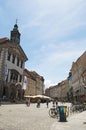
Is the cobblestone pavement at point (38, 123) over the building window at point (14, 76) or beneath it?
beneath

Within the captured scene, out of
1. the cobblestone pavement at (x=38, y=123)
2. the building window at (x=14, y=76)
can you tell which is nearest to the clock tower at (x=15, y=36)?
the building window at (x=14, y=76)

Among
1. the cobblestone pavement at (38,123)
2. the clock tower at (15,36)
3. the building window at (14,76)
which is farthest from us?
the clock tower at (15,36)

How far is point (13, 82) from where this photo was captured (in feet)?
169

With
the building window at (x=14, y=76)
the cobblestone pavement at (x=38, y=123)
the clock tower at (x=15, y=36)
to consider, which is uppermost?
the clock tower at (x=15, y=36)

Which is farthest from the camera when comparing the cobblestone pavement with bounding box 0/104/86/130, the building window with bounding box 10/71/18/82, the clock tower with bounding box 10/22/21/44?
the clock tower with bounding box 10/22/21/44

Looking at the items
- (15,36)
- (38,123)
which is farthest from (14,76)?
(38,123)

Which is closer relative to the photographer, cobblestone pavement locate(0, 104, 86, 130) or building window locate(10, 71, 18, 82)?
cobblestone pavement locate(0, 104, 86, 130)

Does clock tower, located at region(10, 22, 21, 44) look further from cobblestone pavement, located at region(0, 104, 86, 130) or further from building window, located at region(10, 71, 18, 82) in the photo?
cobblestone pavement, located at region(0, 104, 86, 130)

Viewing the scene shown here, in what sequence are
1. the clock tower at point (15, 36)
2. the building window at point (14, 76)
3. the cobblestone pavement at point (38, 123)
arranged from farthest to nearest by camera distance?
the clock tower at point (15, 36)
the building window at point (14, 76)
the cobblestone pavement at point (38, 123)

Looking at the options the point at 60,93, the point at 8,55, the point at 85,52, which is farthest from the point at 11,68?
the point at 60,93

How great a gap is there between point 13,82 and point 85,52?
24.0 meters

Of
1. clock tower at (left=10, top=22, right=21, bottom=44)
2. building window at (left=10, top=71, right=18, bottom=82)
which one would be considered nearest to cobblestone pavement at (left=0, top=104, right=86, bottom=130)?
building window at (left=10, top=71, right=18, bottom=82)

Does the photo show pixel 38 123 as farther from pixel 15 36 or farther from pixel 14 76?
pixel 15 36

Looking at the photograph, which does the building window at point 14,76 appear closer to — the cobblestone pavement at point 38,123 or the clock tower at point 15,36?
the clock tower at point 15,36
